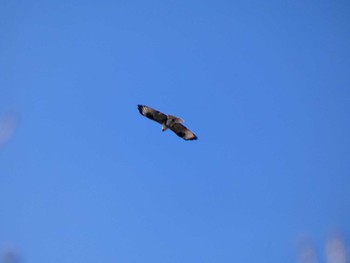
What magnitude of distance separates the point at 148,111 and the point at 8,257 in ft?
27.6

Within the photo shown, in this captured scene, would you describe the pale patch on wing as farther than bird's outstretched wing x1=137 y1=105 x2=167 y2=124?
No

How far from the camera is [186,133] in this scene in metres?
13.8

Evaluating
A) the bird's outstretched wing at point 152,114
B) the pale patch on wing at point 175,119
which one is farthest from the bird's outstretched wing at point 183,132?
the bird's outstretched wing at point 152,114

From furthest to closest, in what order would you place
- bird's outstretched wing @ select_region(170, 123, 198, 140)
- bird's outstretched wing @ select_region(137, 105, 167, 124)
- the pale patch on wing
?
bird's outstretched wing @ select_region(170, 123, 198, 140) < bird's outstretched wing @ select_region(137, 105, 167, 124) < the pale patch on wing

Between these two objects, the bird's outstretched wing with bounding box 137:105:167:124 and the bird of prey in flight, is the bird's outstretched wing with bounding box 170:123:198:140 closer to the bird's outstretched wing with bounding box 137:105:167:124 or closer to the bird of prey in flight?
the bird of prey in flight

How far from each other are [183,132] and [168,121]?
0.86m

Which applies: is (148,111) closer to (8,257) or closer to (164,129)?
(164,129)

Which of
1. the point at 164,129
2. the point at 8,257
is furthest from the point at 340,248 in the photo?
the point at 164,129

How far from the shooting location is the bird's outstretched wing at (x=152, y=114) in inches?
519

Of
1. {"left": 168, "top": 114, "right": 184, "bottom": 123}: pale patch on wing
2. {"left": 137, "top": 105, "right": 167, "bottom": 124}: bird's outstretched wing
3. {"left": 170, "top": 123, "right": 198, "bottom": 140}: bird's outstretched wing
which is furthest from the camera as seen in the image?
{"left": 170, "top": 123, "right": 198, "bottom": 140}: bird's outstretched wing

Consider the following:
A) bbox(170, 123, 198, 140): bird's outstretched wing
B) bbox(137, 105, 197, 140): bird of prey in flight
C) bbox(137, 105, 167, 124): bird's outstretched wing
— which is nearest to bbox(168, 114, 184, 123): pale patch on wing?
bbox(137, 105, 197, 140): bird of prey in flight

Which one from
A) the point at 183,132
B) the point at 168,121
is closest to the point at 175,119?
the point at 168,121

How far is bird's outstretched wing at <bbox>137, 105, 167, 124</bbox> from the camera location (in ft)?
43.2

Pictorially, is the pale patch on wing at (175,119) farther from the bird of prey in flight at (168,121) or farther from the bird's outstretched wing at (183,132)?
the bird's outstretched wing at (183,132)
